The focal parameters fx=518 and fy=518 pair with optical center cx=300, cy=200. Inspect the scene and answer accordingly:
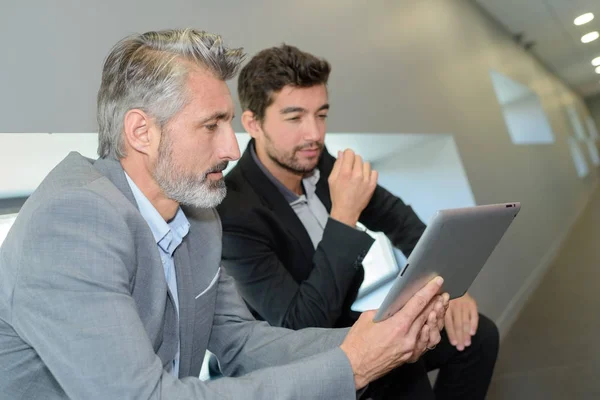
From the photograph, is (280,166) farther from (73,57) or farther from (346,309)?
(73,57)

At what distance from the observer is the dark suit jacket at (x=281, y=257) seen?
1293mm

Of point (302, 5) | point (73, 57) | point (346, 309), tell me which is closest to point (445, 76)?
point (302, 5)

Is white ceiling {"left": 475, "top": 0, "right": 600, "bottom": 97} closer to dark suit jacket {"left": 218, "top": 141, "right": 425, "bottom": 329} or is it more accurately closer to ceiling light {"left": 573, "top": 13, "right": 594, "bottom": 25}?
ceiling light {"left": 573, "top": 13, "right": 594, "bottom": 25}

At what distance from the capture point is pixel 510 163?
12.9 feet

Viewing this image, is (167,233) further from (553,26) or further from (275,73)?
(553,26)

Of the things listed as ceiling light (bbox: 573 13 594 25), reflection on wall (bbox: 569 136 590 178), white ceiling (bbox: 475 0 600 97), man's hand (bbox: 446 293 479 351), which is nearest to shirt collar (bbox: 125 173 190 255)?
man's hand (bbox: 446 293 479 351)

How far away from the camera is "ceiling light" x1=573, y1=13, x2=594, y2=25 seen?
5692 millimetres

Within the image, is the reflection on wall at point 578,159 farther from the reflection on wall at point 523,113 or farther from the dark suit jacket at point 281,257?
the dark suit jacket at point 281,257

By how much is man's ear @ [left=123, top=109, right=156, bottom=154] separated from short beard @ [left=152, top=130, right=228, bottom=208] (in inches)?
1.1

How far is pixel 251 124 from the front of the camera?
1.65m

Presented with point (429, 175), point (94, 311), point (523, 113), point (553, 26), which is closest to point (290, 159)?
point (94, 311)

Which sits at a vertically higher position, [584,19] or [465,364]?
[584,19]

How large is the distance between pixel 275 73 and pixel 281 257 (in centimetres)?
55

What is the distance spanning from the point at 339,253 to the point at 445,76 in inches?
87.4
